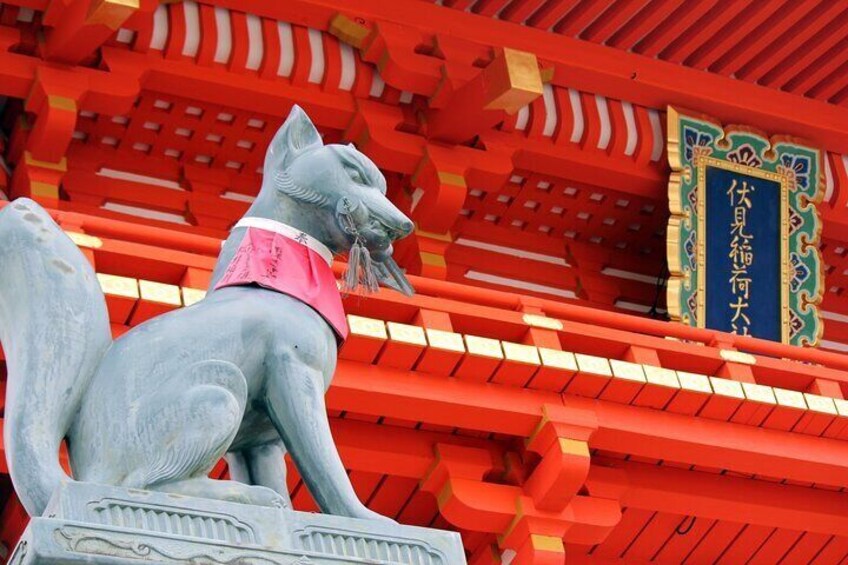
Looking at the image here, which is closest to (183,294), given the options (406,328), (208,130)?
(406,328)

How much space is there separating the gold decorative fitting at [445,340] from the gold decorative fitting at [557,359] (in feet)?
1.30

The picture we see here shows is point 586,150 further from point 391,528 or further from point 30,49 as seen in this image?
point 391,528

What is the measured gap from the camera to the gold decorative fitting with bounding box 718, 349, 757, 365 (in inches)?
412

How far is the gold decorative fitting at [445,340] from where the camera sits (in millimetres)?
9578

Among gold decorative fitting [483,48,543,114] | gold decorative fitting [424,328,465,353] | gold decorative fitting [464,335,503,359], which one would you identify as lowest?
gold decorative fitting [424,328,465,353]

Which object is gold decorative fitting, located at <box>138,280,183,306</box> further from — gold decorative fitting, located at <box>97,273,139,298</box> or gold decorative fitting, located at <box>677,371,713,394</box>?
gold decorative fitting, located at <box>677,371,713,394</box>

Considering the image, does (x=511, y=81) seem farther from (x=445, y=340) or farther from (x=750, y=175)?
(x=750, y=175)

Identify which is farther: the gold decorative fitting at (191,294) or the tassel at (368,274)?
the gold decorative fitting at (191,294)

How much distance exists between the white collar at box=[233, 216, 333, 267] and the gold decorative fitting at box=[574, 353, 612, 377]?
4.56m

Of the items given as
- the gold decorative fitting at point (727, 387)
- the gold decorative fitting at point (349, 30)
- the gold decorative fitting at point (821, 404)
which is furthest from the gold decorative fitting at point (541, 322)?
the gold decorative fitting at point (349, 30)

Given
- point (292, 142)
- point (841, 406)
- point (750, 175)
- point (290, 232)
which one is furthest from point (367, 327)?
point (290, 232)

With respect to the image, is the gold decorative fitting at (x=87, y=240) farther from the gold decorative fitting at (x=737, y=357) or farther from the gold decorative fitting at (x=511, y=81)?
the gold decorative fitting at (x=737, y=357)

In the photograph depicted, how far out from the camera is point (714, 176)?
1214 cm

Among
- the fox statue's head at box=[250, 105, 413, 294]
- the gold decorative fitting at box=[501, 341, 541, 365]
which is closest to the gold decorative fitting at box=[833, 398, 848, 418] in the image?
the gold decorative fitting at box=[501, 341, 541, 365]
